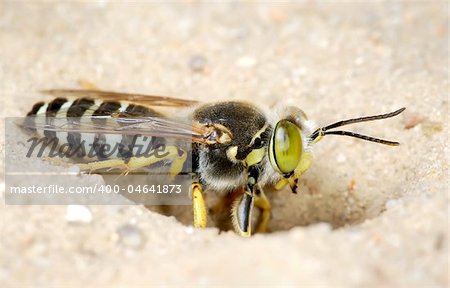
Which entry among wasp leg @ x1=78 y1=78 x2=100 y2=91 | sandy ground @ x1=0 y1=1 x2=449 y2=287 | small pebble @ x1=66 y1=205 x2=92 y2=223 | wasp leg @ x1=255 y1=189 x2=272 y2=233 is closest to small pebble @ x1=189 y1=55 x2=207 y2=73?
sandy ground @ x1=0 y1=1 x2=449 y2=287

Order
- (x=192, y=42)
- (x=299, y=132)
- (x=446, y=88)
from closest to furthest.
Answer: (x=299, y=132) < (x=446, y=88) < (x=192, y=42)

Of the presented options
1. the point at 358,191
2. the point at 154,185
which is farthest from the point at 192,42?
the point at 358,191

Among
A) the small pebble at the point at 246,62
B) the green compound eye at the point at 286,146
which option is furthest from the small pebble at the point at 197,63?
the green compound eye at the point at 286,146

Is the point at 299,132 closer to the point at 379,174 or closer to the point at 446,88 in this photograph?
the point at 379,174

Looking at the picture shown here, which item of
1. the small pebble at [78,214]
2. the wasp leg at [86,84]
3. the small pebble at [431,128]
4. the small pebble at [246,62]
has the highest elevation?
the wasp leg at [86,84]

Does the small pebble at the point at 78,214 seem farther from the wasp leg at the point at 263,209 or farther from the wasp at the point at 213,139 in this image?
the wasp leg at the point at 263,209

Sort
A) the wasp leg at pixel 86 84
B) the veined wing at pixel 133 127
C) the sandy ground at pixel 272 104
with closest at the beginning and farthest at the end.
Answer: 1. the sandy ground at pixel 272 104
2. the veined wing at pixel 133 127
3. the wasp leg at pixel 86 84

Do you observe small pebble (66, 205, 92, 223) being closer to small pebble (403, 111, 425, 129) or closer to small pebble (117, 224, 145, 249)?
small pebble (117, 224, 145, 249)

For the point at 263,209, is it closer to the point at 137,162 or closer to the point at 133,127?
the point at 137,162
